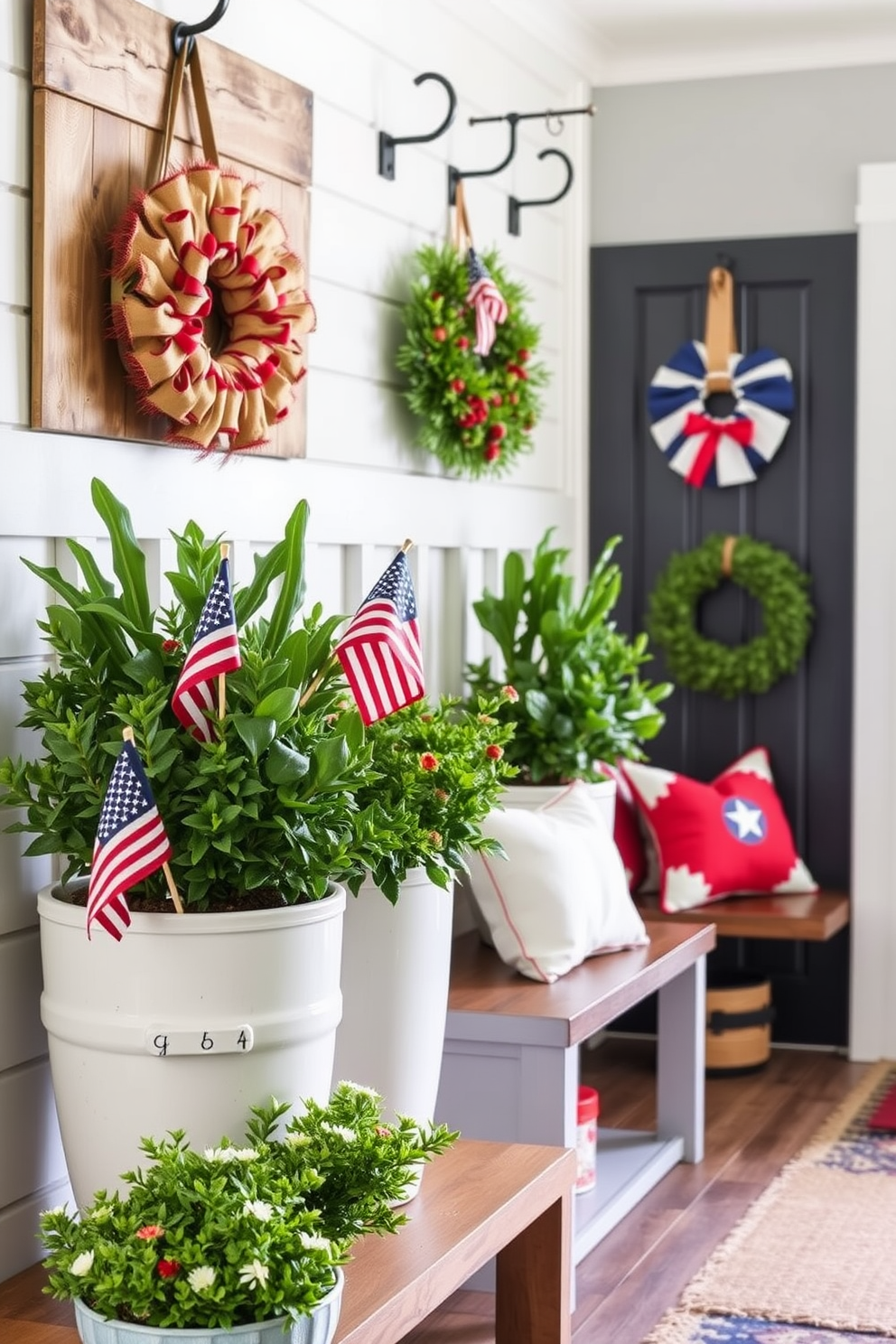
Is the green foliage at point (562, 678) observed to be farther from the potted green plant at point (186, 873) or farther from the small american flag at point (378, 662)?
the potted green plant at point (186, 873)

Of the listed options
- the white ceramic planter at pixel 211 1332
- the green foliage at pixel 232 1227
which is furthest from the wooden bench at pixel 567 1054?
the white ceramic planter at pixel 211 1332

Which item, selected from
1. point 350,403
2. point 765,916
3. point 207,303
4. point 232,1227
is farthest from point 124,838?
point 765,916

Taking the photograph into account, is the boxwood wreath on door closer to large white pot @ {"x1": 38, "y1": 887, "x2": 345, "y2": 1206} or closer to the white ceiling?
the white ceiling

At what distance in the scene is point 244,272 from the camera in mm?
2639

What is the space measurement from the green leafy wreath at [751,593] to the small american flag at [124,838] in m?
2.73

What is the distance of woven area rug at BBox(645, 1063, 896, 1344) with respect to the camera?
9.43ft

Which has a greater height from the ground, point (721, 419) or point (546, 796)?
point (721, 419)

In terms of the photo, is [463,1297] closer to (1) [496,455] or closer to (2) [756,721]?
(1) [496,455]

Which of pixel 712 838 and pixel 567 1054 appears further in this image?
pixel 712 838

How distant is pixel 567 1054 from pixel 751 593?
6.35 feet

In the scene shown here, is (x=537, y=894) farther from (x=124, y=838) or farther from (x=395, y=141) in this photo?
(x=395, y=141)

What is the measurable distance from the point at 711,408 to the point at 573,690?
134cm

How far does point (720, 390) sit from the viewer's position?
4570 millimetres

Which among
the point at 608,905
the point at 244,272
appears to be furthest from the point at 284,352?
the point at 608,905
